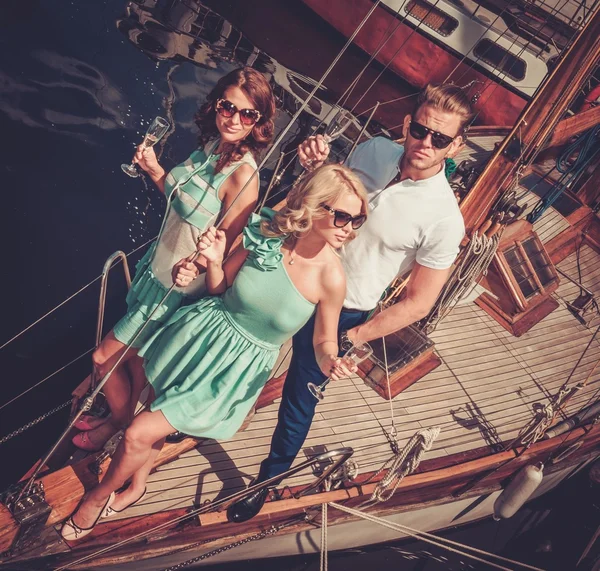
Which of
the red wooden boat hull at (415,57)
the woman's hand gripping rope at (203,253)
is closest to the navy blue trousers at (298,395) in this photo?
the woman's hand gripping rope at (203,253)

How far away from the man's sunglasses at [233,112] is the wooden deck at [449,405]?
2.21 metres

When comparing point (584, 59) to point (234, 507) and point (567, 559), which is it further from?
point (567, 559)

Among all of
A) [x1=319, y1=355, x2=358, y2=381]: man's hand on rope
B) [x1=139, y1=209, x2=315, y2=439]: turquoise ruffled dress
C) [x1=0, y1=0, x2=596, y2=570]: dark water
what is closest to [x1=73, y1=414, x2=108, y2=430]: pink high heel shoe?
[x1=139, y1=209, x2=315, y2=439]: turquoise ruffled dress

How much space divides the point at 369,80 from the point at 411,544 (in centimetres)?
916

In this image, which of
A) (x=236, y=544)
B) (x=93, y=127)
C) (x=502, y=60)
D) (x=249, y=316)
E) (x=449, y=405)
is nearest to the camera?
(x=249, y=316)

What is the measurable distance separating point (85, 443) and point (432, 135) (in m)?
2.49

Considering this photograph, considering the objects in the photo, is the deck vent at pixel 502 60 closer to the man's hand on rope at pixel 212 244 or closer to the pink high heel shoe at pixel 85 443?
the man's hand on rope at pixel 212 244

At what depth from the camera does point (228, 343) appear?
2795mm

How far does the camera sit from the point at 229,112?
9.23 feet

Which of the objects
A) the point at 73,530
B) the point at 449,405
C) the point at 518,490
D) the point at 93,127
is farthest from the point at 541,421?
the point at 93,127

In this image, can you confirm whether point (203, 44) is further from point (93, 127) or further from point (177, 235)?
point (177, 235)

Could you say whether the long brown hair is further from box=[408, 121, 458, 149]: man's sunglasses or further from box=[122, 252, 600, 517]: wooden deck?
box=[122, 252, 600, 517]: wooden deck

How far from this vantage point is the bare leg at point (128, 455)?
2.74 meters

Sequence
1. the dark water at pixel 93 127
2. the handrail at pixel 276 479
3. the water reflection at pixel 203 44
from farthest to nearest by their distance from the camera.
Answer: the water reflection at pixel 203 44
the dark water at pixel 93 127
the handrail at pixel 276 479
